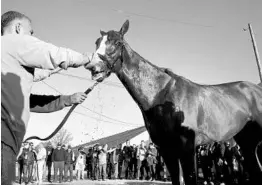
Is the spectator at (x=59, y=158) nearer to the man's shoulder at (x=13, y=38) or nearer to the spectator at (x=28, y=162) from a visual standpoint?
the spectator at (x=28, y=162)

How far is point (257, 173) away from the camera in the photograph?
5.73 metres

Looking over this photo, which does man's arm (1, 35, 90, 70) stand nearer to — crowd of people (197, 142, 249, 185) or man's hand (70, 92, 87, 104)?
man's hand (70, 92, 87, 104)

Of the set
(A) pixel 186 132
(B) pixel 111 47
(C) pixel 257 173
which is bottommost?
(C) pixel 257 173

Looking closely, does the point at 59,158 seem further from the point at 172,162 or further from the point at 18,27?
the point at 18,27

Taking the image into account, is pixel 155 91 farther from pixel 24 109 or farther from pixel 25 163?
pixel 25 163

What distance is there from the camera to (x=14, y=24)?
7.36ft

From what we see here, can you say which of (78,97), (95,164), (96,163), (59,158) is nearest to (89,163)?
(95,164)

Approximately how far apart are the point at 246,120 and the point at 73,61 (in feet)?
15.0

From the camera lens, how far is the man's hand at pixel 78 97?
8.51 ft

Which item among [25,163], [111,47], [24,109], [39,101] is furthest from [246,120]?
[25,163]

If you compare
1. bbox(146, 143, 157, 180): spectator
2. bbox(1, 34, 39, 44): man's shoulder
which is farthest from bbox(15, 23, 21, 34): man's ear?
bbox(146, 143, 157, 180): spectator

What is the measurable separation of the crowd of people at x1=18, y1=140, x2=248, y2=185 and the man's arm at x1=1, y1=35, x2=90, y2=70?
11.6 m

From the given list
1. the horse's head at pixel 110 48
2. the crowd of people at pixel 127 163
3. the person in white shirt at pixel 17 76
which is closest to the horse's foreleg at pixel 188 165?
the horse's head at pixel 110 48

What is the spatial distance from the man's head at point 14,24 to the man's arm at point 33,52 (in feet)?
0.70
